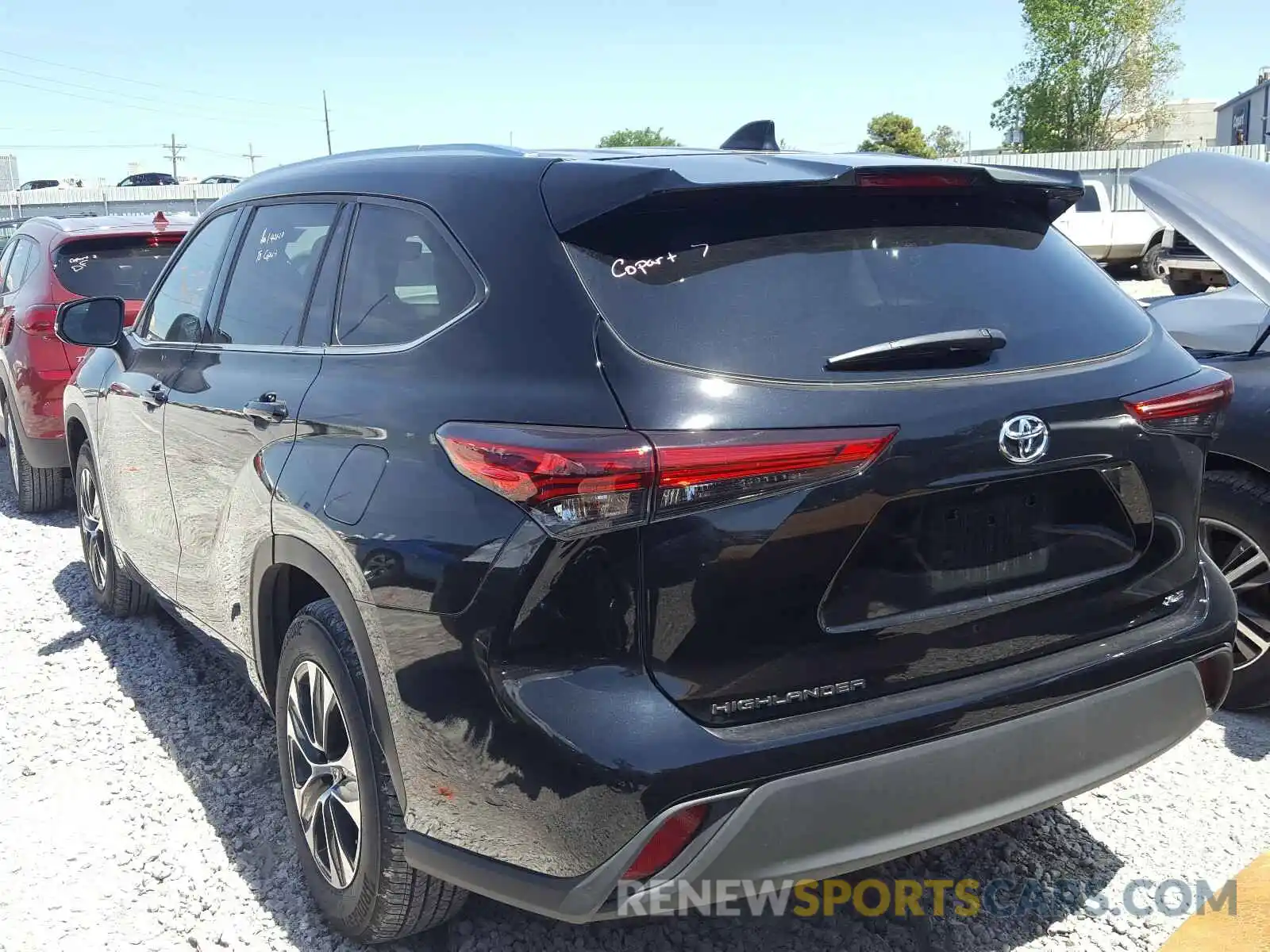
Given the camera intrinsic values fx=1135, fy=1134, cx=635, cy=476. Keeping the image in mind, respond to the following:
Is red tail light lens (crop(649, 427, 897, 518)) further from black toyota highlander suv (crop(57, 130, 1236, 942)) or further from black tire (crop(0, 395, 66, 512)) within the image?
black tire (crop(0, 395, 66, 512))

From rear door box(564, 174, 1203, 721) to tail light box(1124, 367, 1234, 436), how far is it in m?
0.04

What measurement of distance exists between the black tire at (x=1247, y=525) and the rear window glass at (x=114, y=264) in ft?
19.5

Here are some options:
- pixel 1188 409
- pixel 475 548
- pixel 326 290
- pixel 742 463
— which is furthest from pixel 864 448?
pixel 326 290

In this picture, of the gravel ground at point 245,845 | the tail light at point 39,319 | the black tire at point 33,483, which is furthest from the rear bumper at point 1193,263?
the black tire at point 33,483

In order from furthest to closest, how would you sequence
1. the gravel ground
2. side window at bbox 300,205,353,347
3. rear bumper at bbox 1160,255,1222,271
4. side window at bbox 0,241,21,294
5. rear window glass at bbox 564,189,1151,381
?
side window at bbox 0,241,21,294
rear bumper at bbox 1160,255,1222,271
side window at bbox 300,205,353,347
the gravel ground
rear window glass at bbox 564,189,1151,381

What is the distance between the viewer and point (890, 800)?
2100 millimetres

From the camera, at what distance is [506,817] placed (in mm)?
2100

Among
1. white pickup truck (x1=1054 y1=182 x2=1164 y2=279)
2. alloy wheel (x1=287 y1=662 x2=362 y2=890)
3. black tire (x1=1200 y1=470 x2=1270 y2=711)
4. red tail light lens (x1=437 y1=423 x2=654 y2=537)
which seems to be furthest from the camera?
white pickup truck (x1=1054 y1=182 x2=1164 y2=279)

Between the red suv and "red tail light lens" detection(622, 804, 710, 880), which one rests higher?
the red suv

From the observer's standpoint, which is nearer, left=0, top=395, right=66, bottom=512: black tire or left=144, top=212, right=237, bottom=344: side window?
left=144, top=212, right=237, bottom=344: side window

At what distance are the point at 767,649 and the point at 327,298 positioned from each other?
153cm

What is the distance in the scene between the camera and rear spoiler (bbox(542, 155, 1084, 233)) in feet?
7.16

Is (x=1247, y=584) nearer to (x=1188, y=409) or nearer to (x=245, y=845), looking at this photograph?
(x=1188, y=409)

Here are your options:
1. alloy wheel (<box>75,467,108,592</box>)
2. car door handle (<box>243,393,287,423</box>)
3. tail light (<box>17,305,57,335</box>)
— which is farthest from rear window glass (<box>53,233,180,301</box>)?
car door handle (<box>243,393,287,423</box>)
